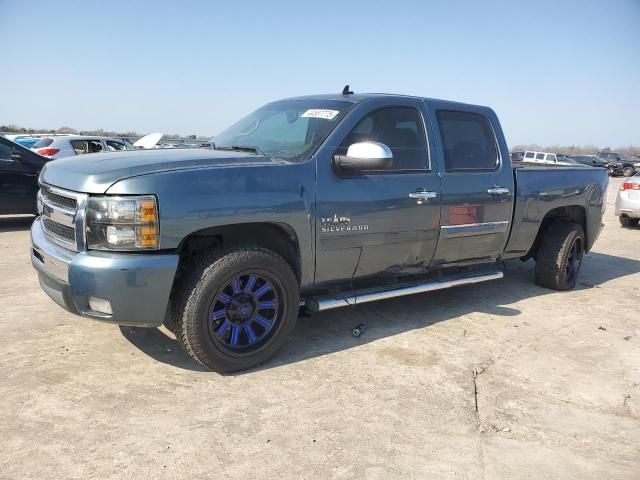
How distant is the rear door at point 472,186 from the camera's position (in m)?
4.54

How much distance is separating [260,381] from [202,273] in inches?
31.0

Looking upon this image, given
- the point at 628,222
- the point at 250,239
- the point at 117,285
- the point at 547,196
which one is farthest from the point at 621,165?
the point at 117,285

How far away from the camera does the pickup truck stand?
3.07 metres

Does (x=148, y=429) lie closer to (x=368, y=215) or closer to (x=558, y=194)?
(x=368, y=215)

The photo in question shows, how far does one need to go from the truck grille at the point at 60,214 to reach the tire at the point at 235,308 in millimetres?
753

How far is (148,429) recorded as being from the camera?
2773mm

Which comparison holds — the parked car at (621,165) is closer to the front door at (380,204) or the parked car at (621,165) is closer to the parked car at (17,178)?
the parked car at (17,178)

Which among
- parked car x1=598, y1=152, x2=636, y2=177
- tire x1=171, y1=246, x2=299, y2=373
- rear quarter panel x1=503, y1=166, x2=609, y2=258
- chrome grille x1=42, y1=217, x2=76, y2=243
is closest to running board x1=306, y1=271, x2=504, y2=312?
tire x1=171, y1=246, x2=299, y2=373

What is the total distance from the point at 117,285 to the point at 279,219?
1.08 m

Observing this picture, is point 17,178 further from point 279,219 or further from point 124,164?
point 279,219

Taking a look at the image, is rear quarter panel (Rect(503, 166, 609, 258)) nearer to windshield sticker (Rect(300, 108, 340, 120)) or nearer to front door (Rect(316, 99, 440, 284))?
front door (Rect(316, 99, 440, 284))

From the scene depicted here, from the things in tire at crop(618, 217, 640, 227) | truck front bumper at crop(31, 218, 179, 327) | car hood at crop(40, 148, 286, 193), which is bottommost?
tire at crop(618, 217, 640, 227)

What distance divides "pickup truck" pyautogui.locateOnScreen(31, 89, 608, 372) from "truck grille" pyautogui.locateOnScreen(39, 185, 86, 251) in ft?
0.05

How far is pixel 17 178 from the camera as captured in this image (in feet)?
27.4
